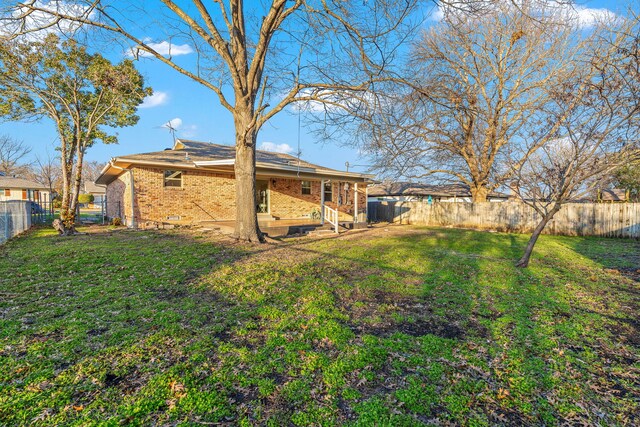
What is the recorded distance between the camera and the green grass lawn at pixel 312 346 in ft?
7.48

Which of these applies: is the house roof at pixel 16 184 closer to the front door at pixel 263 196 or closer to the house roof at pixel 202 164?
the house roof at pixel 202 164

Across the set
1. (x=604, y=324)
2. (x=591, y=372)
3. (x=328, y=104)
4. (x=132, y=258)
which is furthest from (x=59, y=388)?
(x=328, y=104)

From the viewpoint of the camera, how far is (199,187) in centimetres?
1415

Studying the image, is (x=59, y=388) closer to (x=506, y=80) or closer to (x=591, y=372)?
(x=591, y=372)

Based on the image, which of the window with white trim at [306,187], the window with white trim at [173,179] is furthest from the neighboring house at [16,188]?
the window with white trim at [306,187]

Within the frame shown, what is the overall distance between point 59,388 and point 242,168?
23.9 ft

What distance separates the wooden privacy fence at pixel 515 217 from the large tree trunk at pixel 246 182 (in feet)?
45.0

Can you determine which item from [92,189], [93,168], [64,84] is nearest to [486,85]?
[64,84]

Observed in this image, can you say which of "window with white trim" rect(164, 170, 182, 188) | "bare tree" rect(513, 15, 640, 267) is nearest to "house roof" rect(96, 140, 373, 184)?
"window with white trim" rect(164, 170, 182, 188)

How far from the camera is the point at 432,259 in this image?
7793 millimetres

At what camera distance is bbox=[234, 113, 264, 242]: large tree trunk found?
9.03 metres

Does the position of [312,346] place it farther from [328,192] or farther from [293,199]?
[328,192]

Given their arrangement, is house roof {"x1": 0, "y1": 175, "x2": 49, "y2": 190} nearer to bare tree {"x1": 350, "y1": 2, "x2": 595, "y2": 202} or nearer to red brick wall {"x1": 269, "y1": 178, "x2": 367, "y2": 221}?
red brick wall {"x1": 269, "y1": 178, "x2": 367, "y2": 221}

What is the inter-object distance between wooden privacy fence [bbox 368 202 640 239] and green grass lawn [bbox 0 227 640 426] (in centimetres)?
947
